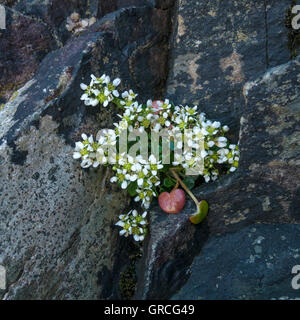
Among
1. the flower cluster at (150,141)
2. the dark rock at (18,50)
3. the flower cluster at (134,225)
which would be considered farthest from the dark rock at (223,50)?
the dark rock at (18,50)

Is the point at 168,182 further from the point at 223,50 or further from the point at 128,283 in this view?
the point at 223,50

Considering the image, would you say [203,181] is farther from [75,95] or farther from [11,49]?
[11,49]

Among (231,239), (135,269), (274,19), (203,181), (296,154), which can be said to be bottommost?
(135,269)

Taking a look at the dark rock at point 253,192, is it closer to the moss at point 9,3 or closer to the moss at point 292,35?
the moss at point 292,35

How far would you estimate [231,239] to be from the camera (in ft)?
8.39

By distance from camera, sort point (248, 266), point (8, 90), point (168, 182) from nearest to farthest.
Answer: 1. point (248, 266)
2. point (168, 182)
3. point (8, 90)

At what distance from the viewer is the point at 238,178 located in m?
2.51

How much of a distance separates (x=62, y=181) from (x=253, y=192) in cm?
121

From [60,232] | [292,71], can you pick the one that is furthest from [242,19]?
[60,232]

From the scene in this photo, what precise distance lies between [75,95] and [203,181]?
105cm

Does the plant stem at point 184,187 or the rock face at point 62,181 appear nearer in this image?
the rock face at point 62,181

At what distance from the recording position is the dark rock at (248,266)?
7.36 feet

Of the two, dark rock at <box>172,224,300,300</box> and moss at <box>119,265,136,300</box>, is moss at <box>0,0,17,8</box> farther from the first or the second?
dark rock at <box>172,224,300,300</box>

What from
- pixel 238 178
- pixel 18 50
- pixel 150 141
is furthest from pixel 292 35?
pixel 18 50
